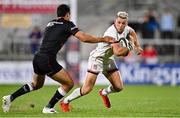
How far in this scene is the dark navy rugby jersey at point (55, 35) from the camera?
17.4m

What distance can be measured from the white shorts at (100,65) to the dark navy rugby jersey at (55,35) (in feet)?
4.88

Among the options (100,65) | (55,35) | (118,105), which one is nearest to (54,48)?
(55,35)

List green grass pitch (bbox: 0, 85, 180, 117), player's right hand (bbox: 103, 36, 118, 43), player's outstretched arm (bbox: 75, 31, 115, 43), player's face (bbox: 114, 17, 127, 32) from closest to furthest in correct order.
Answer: player's outstretched arm (bbox: 75, 31, 115, 43)
player's right hand (bbox: 103, 36, 118, 43)
green grass pitch (bbox: 0, 85, 180, 117)
player's face (bbox: 114, 17, 127, 32)

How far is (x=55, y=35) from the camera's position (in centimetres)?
1750

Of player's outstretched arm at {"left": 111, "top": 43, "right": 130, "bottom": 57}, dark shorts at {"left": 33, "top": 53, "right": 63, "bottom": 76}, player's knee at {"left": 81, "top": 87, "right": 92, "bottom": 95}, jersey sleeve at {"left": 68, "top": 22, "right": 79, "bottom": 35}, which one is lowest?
player's knee at {"left": 81, "top": 87, "right": 92, "bottom": 95}

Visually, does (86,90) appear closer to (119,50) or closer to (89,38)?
(119,50)

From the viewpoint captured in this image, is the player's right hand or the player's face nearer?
the player's right hand

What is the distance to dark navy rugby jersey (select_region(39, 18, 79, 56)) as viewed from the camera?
17422mm

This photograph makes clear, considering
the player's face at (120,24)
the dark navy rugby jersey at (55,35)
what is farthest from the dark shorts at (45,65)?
the player's face at (120,24)

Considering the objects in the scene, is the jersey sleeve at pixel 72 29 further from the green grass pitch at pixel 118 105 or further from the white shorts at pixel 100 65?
the green grass pitch at pixel 118 105

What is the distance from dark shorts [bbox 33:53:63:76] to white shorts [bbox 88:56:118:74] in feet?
4.56

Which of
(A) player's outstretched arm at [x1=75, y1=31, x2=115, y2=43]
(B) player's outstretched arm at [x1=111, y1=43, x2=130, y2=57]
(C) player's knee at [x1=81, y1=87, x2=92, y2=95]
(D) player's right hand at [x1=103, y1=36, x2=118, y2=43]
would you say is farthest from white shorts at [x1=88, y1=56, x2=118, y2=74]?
(A) player's outstretched arm at [x1=75, y1=31, x2=115, y2=43]

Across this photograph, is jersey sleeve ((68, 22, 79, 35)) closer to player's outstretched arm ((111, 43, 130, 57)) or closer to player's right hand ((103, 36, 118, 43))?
player's right hand ((103, 36, 118, 43))

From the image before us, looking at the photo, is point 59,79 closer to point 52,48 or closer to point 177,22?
point 52,48
